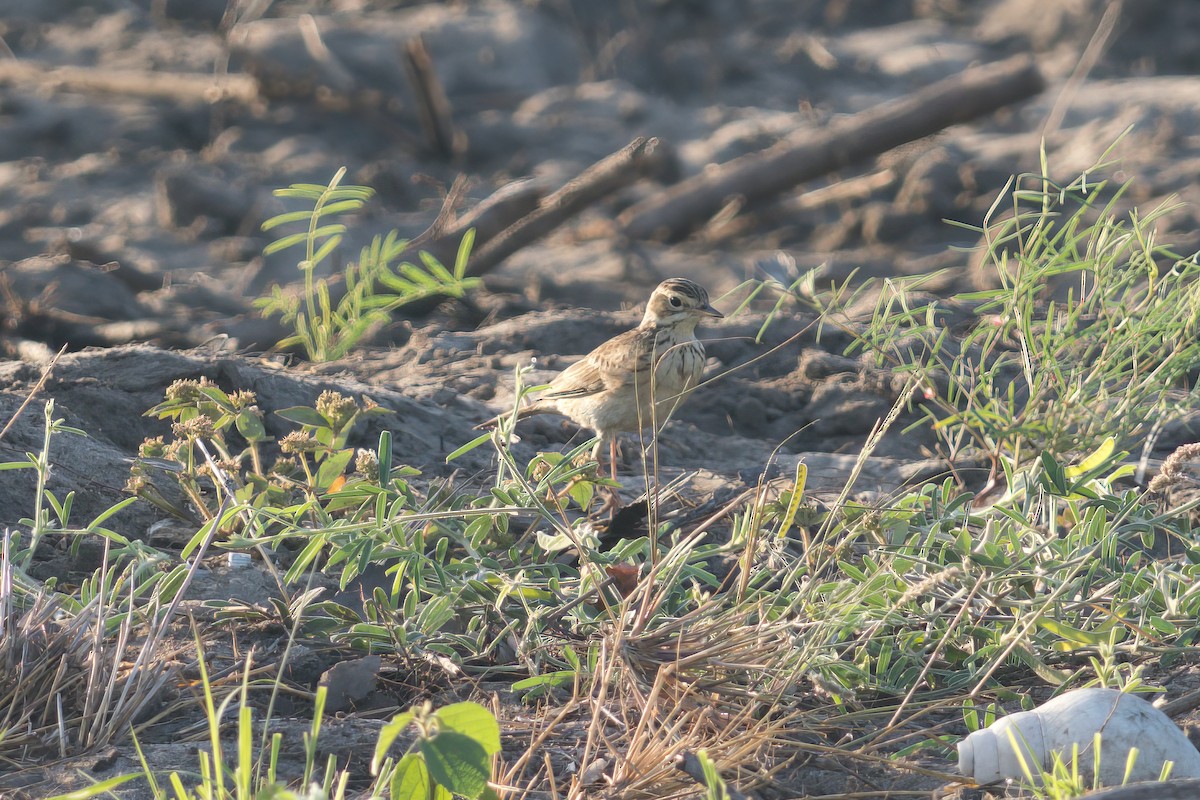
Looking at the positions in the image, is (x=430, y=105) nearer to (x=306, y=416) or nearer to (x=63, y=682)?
(x=306, y=416)

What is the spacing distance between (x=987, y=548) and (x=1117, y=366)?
1.04 m

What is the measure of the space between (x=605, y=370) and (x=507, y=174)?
245 inches

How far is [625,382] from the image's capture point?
6051mm

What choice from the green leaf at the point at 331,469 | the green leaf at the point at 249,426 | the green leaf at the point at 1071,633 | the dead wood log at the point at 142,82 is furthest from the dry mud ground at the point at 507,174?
the green leaf at the point at 1071,633

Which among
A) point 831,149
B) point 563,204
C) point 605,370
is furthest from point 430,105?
point 605,370

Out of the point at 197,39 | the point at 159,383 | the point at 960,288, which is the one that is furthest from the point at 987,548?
the point at 197,39

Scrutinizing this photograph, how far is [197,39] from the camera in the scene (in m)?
14.3

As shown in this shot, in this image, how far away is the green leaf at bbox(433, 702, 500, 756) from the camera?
2.56 meters

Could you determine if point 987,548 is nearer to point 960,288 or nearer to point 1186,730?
point 1186,730

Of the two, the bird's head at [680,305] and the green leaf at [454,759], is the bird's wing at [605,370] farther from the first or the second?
the green leaf at [454,759]

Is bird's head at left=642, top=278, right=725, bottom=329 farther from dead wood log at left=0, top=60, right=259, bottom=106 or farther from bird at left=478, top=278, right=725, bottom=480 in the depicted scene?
dead wood log at left=0, top=60, right=259, bottom=106

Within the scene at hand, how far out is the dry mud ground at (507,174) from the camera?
6066 millimetres

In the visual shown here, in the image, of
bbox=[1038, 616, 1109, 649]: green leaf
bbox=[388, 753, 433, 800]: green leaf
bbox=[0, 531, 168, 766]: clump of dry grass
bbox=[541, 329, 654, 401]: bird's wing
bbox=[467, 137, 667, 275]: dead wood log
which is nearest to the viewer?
bbox=[388, 753, 433, 800]: green leaf

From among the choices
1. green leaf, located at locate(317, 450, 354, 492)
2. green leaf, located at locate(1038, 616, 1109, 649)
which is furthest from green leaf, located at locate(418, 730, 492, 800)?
green leaf, located at locate(317, 450, 354, 492)
